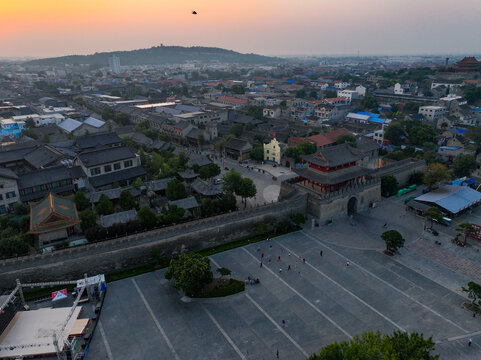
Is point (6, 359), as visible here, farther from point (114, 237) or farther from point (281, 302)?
point (281, 302)

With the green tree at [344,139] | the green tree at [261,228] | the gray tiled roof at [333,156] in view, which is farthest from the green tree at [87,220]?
the green tree at [344,139]

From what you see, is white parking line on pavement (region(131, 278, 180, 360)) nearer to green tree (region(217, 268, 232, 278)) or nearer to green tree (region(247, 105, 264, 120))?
green tree (region(217, 268, 232, 278))

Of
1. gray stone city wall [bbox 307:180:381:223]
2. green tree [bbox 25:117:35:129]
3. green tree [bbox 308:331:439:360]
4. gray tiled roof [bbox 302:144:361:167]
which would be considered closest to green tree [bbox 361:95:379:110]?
gray stone city wall [bbox 307:180:381:223]

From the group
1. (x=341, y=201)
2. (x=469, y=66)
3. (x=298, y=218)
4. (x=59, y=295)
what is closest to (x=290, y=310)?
(x=298, y=218)

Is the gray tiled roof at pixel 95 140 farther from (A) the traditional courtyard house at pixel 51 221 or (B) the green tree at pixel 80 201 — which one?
(A) the traditional courtyard house at pixel 51 221

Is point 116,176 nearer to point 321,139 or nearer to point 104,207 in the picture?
point 104,207

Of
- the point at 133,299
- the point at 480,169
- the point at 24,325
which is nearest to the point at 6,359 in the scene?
the point at 24,325
